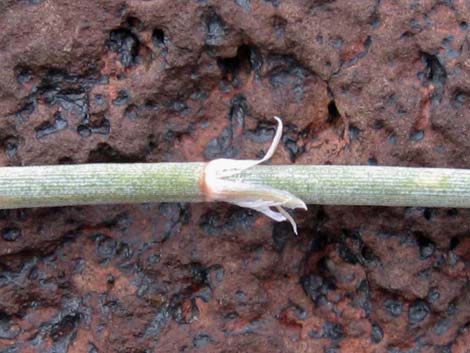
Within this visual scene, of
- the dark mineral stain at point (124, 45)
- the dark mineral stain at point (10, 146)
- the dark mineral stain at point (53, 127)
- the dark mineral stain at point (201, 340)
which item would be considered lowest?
the dark mineral stain at point (201, 340)

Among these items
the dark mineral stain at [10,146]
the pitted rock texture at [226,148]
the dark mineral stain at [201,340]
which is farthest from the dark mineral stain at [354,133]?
the dark mineral stain at [10,146]

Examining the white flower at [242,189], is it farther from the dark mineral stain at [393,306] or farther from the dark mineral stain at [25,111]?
the dark mineral stain at [25,111]

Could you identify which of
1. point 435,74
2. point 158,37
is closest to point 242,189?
point 158,37

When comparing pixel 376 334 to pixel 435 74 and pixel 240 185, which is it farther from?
pixel 435 74

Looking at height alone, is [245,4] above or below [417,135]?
above

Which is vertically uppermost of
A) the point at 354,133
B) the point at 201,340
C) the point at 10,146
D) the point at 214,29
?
the point at 214,29

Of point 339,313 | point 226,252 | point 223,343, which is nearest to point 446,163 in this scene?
point 339,313
